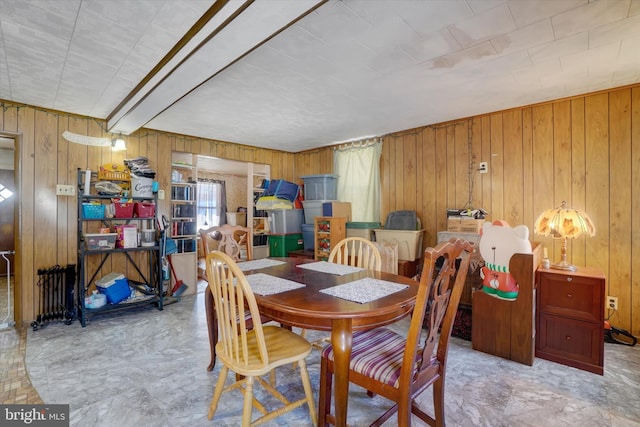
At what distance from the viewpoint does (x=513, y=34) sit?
6.21 feet

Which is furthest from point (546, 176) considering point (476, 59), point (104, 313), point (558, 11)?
point (104, 313)

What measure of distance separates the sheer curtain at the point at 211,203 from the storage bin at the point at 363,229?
425 cm

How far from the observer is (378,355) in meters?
1.49

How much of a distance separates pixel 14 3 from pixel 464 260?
8.86 ft

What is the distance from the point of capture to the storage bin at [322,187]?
4.69 m

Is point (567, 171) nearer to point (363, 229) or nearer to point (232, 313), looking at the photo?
point (363, 229)

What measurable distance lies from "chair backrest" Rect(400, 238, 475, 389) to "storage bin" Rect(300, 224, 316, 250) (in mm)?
3306

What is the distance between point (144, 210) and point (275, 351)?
295 cm

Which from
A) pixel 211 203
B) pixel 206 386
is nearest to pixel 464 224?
pixel 206 386

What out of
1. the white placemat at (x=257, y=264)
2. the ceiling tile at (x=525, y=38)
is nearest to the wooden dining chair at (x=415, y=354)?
the white placemat at (x=257, y=264)

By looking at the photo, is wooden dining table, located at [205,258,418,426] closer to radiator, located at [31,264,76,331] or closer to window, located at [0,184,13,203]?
radiator, located at [31,264,76,331]

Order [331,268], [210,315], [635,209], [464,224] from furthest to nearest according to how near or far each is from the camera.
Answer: [464,224], [635,209], [331,268], [210,315]

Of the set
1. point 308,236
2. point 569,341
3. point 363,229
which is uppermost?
point 363,229

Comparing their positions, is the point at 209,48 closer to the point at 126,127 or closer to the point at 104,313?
the point at 126,127
